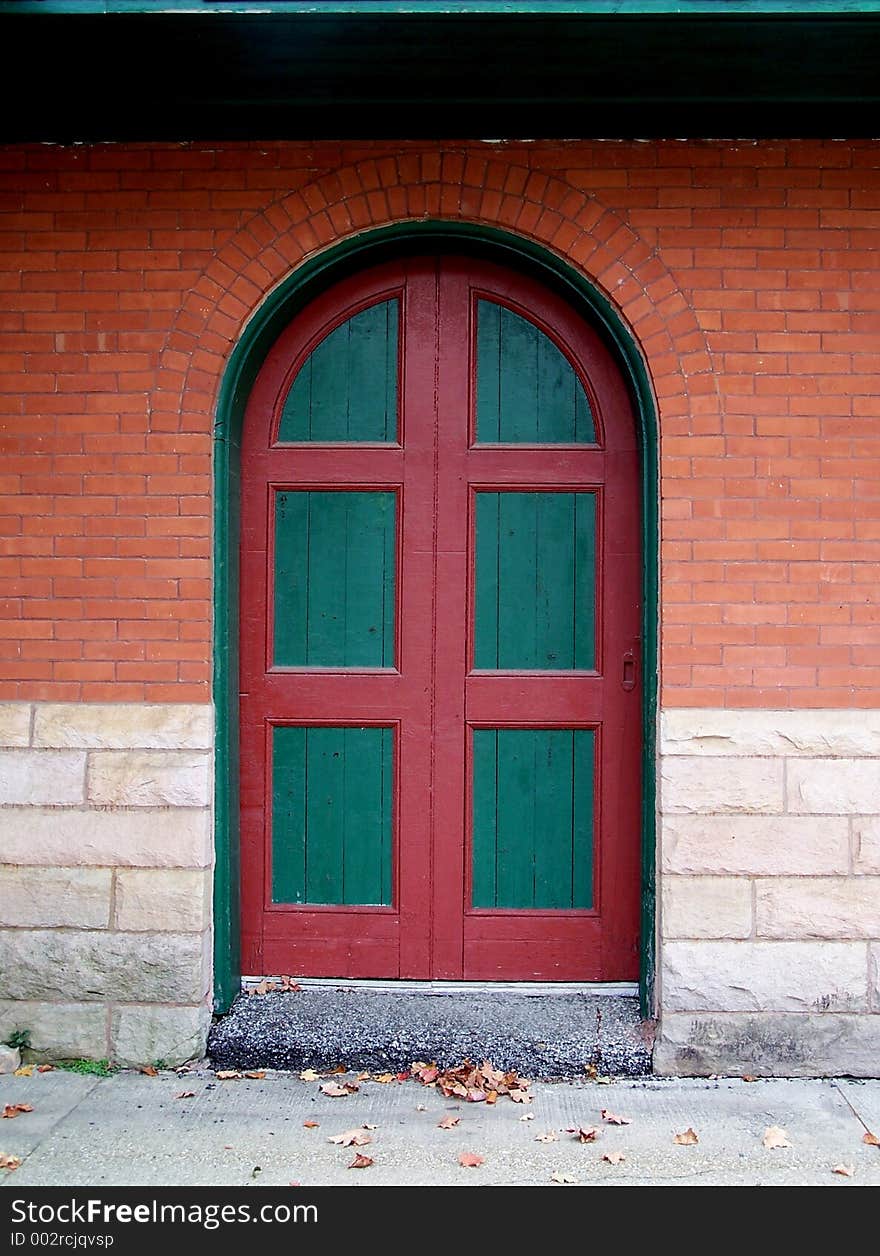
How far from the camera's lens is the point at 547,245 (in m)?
3.99

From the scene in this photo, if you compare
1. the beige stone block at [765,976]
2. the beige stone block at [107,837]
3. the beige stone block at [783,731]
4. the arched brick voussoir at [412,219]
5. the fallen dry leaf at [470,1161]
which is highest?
the arched brick voussoir at [412,219]

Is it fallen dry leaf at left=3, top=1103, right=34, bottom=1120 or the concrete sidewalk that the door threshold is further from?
fallen dry leaf at left=3, top=1103, right=34, bottom=1120

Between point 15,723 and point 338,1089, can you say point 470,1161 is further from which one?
point 15,723

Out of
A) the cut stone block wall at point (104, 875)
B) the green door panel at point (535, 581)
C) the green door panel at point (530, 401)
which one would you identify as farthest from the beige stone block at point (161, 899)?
the green door panel at point (530, 401)

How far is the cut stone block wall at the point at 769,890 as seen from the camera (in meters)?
3.88

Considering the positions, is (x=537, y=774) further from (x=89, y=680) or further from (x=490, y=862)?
(x=89, y=680)

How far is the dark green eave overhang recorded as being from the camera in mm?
3367

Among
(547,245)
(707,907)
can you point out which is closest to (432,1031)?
(707,907)

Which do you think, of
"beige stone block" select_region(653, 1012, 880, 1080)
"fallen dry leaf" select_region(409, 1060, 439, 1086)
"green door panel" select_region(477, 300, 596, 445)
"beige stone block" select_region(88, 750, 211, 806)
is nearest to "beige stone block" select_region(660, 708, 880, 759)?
"beige stone block" select_region(653, 1012, 880, 1080)

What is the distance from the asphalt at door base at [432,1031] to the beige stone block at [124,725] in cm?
108

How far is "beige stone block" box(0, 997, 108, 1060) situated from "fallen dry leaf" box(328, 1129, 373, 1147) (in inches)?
42.1

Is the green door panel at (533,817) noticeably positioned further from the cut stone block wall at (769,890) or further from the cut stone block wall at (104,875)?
the cut stone block wall at (104,875)

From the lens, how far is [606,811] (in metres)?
4.22

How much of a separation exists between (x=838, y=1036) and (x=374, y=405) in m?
2.94
